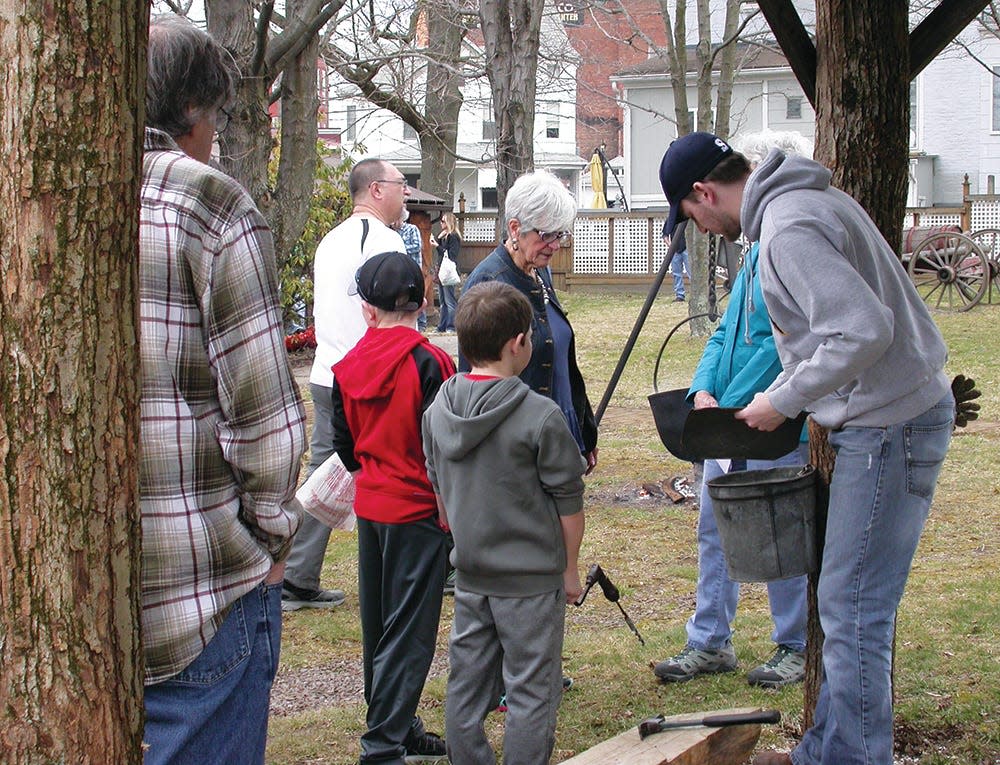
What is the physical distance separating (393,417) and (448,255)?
1950cm

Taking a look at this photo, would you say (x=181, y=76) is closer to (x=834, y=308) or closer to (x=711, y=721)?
(x=834, y=308)

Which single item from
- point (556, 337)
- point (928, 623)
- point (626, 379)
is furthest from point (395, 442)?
point (626, 379)

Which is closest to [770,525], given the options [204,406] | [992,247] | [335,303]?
[204,406]

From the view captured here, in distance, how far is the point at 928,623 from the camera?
5.29m

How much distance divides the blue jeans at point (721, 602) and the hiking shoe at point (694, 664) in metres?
0.03

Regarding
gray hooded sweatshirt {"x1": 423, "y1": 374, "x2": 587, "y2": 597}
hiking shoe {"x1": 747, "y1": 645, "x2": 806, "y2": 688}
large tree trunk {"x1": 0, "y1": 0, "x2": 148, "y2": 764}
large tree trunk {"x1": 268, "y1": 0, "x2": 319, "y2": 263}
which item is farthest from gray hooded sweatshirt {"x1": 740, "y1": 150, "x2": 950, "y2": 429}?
large tree trunk {"x1": 268, "y1": 0, "x2": 319, "y2": 263}

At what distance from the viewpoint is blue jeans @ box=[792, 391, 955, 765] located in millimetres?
3195

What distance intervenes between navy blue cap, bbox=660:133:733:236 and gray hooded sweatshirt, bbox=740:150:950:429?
1.17 ft

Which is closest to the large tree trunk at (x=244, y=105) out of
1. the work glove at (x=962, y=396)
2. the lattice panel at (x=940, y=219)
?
the work glove at (x=962, y=396)

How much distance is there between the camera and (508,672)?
3.51 m

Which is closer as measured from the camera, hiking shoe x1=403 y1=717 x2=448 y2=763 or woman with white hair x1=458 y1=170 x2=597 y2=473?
hiking shoe x1=403 y1=717 x2=448 y2=763

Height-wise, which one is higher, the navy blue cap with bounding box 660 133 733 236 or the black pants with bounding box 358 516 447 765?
the navy blue cap with bounding box 660 133 733 236

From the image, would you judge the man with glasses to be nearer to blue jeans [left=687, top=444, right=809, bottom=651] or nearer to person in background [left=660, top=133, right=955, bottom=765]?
blue jeans [left=687, top=444, right=809, bottom=651]

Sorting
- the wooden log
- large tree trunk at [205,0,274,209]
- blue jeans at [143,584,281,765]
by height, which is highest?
large tree trunk at [205,0,274,209]
